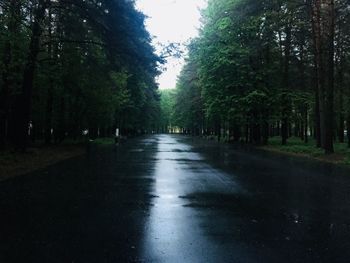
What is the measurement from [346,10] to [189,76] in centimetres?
5057

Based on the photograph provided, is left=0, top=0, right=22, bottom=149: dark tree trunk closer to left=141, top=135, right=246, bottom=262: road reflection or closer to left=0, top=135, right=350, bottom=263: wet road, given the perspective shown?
left=0, top=135, right=350, bottom=263: wet road

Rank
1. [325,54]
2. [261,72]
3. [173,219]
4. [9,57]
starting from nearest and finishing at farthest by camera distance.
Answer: [173,219] → [9,57] → [325,54] → [261,72]

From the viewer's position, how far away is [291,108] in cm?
4322

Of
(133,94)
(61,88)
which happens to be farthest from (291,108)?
(133,94)

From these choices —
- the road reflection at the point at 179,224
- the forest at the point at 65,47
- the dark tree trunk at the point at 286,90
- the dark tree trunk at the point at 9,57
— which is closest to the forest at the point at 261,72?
the dark tree trunk at the point at 286,90

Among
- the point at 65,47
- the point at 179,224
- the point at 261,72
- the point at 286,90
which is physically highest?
the point at 261,72

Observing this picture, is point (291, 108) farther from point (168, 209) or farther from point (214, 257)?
point (214, 257)

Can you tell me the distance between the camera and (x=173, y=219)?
26.9 ft

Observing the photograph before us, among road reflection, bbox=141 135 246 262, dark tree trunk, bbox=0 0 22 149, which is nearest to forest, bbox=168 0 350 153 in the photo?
dark tree trunk, bbox=0 0 22 149

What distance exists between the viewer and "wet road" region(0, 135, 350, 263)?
19.6ft

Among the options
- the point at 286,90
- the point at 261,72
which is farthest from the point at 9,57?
the point at 261,72

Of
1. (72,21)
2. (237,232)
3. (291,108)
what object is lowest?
(237,232)

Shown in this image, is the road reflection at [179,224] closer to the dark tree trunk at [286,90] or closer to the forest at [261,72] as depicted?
the forest at [261,72]

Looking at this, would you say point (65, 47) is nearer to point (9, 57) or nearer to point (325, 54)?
point (9, 57)
